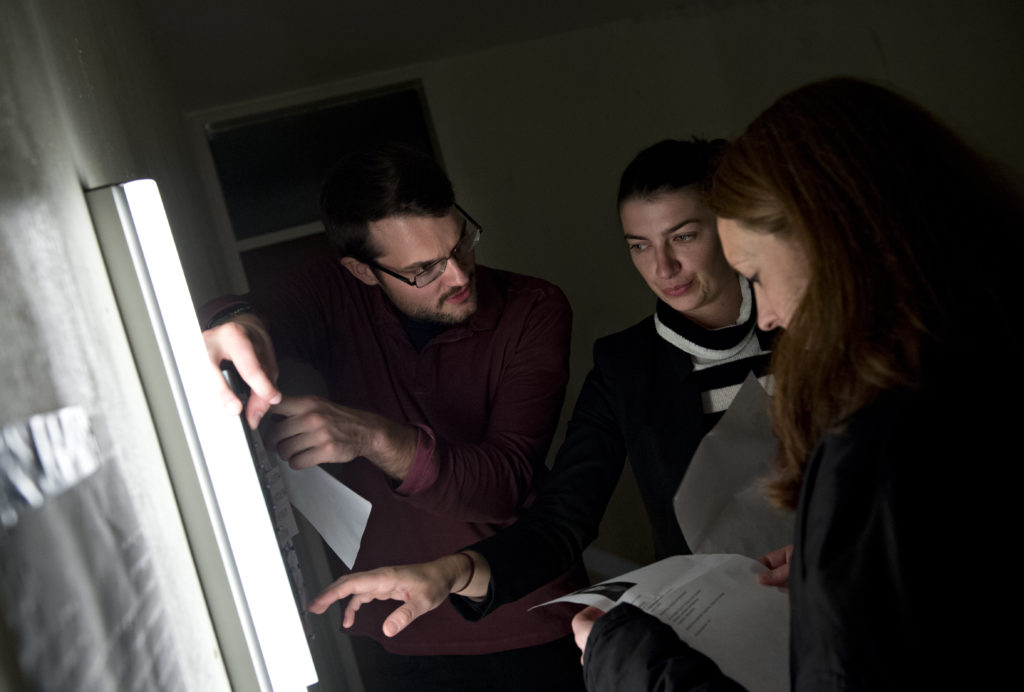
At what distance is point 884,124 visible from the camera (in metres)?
0.73

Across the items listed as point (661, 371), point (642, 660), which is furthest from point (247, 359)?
point (661, 371)

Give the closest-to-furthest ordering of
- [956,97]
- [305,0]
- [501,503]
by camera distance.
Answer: [501,503]
[305,0]
[956,97]

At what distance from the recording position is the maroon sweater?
1.43 metres

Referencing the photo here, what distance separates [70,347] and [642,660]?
1.97 feet

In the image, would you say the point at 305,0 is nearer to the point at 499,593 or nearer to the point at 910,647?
the point at 499,593

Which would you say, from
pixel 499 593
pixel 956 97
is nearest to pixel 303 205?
pixel 499 593

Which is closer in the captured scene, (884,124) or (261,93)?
(884,124)

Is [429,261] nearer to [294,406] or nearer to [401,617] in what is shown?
[294,406]

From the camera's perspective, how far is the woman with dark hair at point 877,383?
0.57m

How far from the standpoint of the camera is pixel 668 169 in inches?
58.7

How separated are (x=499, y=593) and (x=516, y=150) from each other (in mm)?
2063

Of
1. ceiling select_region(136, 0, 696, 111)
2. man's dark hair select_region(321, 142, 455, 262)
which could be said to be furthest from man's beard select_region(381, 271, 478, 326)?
ceiling select_region(136, 0, 696, 111)

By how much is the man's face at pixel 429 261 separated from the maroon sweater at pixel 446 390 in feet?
0.14

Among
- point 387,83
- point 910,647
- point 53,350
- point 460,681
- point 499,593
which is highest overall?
point 387,83
